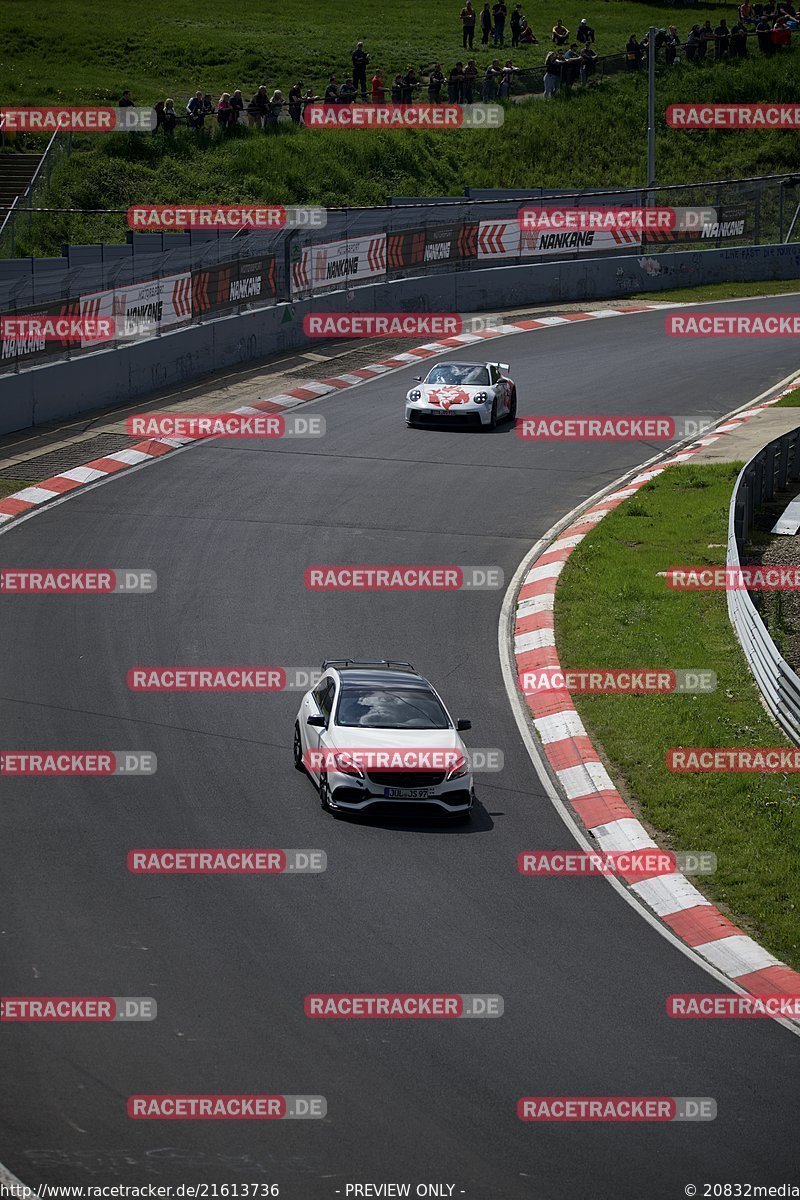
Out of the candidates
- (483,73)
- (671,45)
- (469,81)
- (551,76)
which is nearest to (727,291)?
A: (469,81)

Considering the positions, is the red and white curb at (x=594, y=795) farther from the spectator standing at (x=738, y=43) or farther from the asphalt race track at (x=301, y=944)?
the spectator standing at (x=738, y=43)

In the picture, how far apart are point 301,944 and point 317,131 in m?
46.9

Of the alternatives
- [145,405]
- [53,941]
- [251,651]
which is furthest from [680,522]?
[53,941]

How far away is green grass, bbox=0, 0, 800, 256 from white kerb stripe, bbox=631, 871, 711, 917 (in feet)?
109

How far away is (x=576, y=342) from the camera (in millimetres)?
36219

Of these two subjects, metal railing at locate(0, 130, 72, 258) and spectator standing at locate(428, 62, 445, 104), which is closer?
metal railing at locate(0, 130, 72, 258)

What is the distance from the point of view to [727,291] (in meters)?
41.5

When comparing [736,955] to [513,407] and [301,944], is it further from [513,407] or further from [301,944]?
[513,407]

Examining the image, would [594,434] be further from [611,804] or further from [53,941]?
[53,941]

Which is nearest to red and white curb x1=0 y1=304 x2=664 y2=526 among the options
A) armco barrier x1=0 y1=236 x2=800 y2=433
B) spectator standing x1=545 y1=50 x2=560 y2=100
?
armco barrier x1=0 y1=236 x2=800 y2=433

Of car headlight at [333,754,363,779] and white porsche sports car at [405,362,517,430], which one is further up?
white porsche sports car at [405,362,517,430]

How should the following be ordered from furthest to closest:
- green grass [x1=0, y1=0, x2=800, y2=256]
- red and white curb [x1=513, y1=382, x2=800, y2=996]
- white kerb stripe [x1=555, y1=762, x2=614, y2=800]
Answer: green grass [x1=0, y1=0, x2=800, y2=256], white kerb stripe [x1=555, y1=762, x2=614, y2=800], red and white curb [x1=513, y1=382, x2=800, y2=996]

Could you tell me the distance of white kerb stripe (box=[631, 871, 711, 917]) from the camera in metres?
12.9

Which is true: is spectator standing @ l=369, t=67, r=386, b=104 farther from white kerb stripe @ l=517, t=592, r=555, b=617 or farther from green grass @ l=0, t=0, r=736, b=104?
white kerb stripe @ l=517, t=592, r=555, b=617
